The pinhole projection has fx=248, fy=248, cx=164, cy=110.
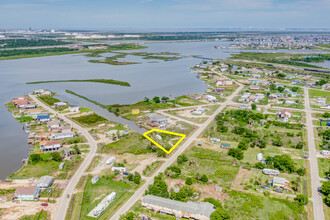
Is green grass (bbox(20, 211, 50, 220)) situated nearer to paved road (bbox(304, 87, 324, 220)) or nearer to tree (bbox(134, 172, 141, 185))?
tree (bbox(134, 172, 141, 185))

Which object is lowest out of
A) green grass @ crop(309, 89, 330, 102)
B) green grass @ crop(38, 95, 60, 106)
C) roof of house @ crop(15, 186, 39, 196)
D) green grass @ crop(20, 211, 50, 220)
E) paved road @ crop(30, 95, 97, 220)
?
green grass @ crop(20, 211, 50, 220)

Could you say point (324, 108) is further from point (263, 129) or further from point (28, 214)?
point (28, 214)

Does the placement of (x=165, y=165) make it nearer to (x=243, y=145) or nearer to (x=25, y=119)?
(x=243, y=145)

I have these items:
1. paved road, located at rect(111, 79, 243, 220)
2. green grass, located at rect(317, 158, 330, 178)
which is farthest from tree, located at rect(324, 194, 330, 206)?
paved road, located at rect(111, 79, 243, 220)

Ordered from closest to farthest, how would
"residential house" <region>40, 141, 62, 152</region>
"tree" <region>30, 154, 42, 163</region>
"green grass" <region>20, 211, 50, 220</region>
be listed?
"green grass" <region>20, 211, 50, 220</region> → "tree" <region>30, 154, 42, 163</region> → "residential house" <region>40, 141, 62, 152</region>

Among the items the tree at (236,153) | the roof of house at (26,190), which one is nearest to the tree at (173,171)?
the tree at (236,153)

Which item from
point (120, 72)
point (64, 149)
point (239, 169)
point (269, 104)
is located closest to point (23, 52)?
point (120, 72)
